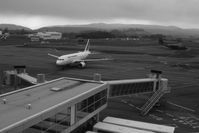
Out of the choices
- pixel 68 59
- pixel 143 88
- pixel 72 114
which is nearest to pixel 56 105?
pixel 72 114

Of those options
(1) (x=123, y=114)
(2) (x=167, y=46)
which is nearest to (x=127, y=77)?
(1) (x=123, y=114)

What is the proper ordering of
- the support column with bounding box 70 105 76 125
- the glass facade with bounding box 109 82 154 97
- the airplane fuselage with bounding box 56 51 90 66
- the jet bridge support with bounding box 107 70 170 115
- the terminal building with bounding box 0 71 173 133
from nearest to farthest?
the terminal building with bounding box 0 71 173 133, the support column with bounding box 70 105 76 125, the glass facade with bounding box 109 82 154 97, the jet bridge support with bounding box 107 70 170 115, the airplane fuselage with bounding box 56 51 90 66

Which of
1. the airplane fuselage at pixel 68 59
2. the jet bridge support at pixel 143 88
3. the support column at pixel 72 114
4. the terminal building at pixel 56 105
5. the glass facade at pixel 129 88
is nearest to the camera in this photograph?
the terminal building at pixel 56 105

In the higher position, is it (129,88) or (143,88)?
(129,88)

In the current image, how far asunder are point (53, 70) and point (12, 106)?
54.7 meters

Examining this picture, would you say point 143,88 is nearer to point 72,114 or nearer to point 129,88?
point 129,88

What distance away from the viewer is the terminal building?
70.5ft

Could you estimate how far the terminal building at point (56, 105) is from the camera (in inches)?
846

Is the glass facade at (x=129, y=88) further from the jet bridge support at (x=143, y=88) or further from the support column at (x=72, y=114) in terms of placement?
the support column at (x=72, y=114)

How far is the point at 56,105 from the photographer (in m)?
24.8

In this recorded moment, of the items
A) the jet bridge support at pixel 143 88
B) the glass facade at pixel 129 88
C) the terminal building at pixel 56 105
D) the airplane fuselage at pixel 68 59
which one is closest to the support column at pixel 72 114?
the terminal building at pixel 56 105

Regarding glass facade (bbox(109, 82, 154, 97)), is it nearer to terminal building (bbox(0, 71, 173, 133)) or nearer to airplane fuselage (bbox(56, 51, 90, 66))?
terminal building (bbox(0, 71, 173, 133))

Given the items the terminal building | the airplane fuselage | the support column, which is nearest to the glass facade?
the terminal building

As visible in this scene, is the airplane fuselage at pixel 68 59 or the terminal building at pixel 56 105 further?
the airplane fuselage at pixel 68 59
